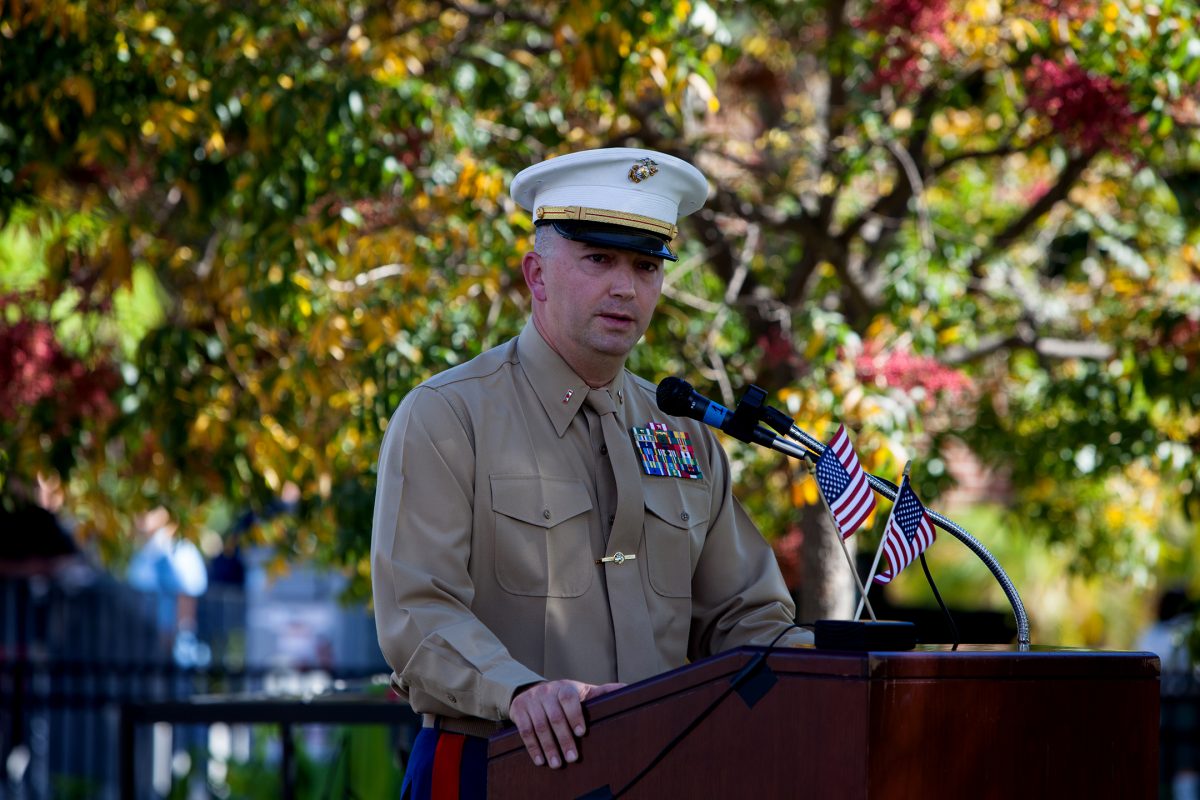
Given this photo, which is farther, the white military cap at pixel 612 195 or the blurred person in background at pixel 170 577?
the blurred person in background at pixel 170 577

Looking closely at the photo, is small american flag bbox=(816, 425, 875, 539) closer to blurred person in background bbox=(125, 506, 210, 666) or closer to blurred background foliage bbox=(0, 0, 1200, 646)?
blurred background foliage bbox=(0, 0, 1200, 646)

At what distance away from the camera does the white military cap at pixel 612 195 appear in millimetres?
2908

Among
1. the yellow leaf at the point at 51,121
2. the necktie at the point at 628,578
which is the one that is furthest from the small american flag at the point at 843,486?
the yellow leaf at the point at 51,121

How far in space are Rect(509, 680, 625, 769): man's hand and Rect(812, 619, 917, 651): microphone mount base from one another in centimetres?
35

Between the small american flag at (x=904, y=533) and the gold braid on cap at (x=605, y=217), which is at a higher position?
the gold braid on cap at (x=605, y=217)

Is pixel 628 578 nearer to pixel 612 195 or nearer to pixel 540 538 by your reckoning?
pixel 540 538

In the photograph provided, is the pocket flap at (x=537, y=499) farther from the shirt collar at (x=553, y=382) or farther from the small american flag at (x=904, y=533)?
the small american flag at (x=904, y=533)

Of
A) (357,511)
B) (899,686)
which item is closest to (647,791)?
(899,686)

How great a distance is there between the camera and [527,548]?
9.23ft

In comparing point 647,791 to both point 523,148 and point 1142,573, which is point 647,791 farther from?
point 1142,573

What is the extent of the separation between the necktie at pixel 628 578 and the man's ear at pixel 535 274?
0.32 m

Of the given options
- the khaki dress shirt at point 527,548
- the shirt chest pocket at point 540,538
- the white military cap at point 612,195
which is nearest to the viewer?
the khaki dress shirt at point 527,548

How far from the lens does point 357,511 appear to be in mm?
5461

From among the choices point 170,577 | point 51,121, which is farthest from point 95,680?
point 170,577
